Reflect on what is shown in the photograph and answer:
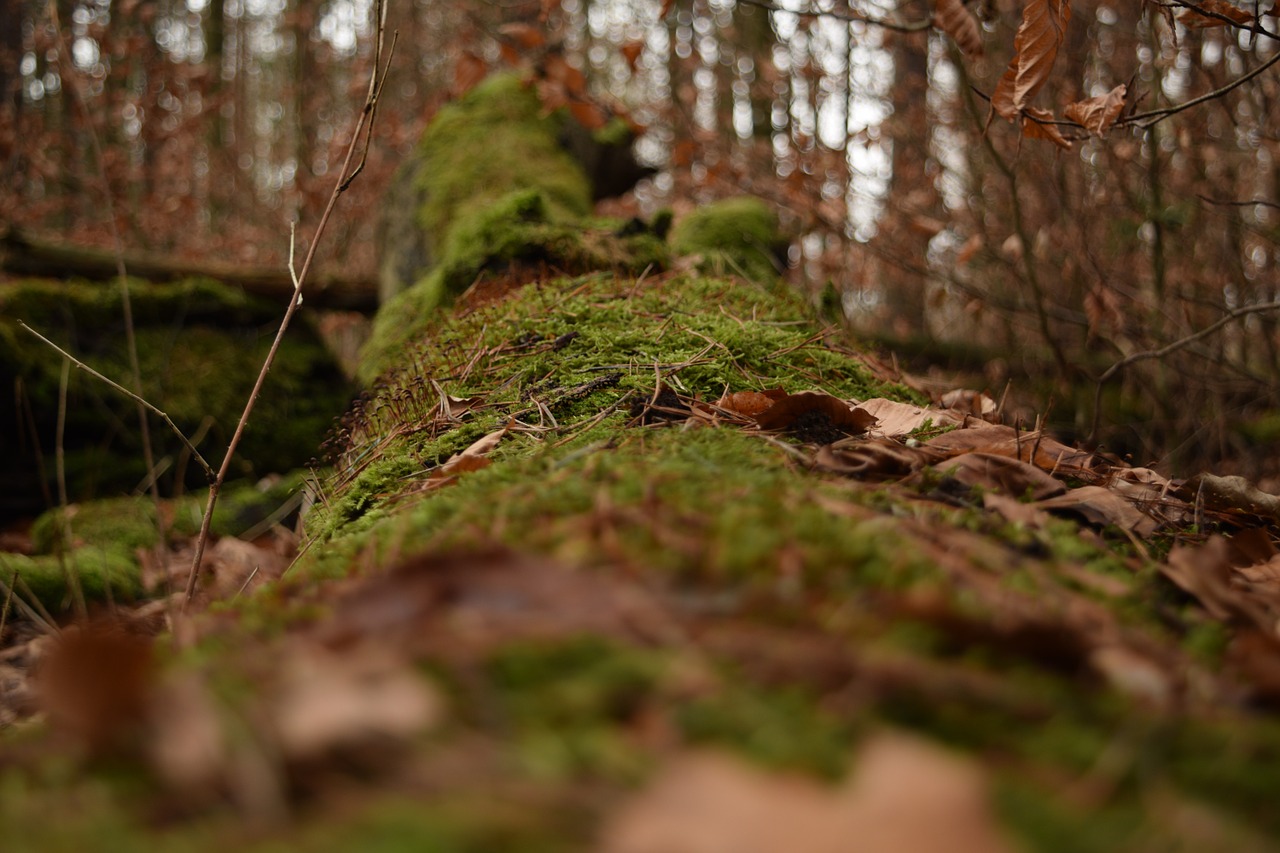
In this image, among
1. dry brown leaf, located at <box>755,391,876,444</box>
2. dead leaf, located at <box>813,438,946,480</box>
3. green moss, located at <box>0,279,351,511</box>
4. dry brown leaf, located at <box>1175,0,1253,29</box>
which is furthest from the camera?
green moss, located at <box>0,279,351,511</box>

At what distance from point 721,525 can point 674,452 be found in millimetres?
453

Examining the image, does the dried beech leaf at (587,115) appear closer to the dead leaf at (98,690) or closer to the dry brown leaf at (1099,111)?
the dry brown leaf at (1099,111)

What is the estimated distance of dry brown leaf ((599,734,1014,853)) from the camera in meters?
0.58

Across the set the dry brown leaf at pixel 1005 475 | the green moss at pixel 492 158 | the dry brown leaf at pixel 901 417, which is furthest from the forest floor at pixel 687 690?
the green moss at pixel 492 158

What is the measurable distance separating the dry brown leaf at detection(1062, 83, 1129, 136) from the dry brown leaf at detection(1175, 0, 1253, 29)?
222 millimetres

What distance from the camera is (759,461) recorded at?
1.44 m

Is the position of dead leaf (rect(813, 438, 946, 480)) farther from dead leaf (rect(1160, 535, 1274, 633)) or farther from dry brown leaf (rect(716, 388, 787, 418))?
dead leaf (rect(1160, 535, 1274, 633))

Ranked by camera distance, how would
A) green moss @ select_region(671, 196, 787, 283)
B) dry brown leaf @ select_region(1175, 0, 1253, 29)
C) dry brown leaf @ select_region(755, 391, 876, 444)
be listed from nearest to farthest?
dry brown leaf @ select_region(755, 391, 876, 444)
dry brown leaf @ select_region(1175, 0, 1253, 29)
green moss @ select_region(671, 196, 787, 283)

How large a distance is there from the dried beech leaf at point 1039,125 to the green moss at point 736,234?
171 cm

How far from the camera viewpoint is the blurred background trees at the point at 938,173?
4.32 meters

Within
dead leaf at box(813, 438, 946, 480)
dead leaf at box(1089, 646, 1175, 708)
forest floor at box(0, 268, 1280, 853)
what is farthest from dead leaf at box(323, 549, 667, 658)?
dead leaf at box(813, 438, 946, 480)

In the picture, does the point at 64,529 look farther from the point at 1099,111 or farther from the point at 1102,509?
the point at 1099,111

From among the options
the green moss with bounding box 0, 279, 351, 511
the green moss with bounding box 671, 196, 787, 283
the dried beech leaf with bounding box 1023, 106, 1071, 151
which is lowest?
the green moss with bounding box 0, 279, 351, 511

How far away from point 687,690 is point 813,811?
0.50 feet
